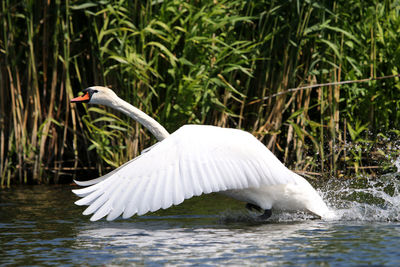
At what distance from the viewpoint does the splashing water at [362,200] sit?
593 centimetres

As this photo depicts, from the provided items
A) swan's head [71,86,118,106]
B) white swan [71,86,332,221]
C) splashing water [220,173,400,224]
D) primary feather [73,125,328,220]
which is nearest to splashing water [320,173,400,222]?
splashing water [220,173,400,224]

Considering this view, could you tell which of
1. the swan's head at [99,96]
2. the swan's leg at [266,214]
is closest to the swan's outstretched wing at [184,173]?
the swan's leg at [266,214]

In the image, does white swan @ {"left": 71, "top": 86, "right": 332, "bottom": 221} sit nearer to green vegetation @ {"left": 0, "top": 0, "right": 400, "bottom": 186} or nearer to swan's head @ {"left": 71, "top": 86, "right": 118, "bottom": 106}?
swan's head @ {"left": 71, "top": 86, "right": 118, "bottom": 106}

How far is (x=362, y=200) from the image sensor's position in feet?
22.3

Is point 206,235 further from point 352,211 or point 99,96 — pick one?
point 99,96

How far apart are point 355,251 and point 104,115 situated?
4.79 meters

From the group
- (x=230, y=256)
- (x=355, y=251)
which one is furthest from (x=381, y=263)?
(x=230, y=256)

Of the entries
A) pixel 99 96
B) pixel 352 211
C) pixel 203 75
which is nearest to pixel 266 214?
pixel 352 211

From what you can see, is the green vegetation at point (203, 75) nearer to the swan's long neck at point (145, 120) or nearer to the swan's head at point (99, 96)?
the swan's head at point (99, 96)

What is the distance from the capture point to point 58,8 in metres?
8.19

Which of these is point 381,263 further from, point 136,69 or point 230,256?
point 136,69

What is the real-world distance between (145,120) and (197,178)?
1.31 m

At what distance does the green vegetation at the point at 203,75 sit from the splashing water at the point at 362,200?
0.66m

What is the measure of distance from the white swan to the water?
0.25 m
